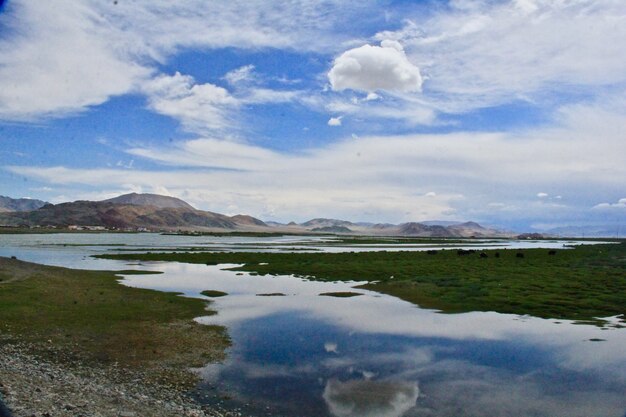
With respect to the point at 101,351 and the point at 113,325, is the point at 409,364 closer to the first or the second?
the point at 101,351

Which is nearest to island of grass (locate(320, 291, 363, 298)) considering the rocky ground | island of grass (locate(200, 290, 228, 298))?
island of grass (locate(200, 290, 228, 298))

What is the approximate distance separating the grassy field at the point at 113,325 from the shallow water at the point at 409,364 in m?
1.49

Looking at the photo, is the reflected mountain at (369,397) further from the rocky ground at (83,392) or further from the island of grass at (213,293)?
the island of grass at (213,293)

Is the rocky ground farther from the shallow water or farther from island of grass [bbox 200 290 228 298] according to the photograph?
island of grass [bbox 200 290 228 298]

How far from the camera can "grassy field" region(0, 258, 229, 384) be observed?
764 inches

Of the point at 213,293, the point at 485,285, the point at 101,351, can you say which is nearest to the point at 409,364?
the point at 101,351

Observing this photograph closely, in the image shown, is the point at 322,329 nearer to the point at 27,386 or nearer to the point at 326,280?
the point at 27,386

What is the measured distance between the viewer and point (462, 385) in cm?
1694

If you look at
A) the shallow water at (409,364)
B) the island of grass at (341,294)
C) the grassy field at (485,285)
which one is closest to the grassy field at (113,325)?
the shallow water at (409,364)

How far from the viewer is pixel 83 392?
14234mm

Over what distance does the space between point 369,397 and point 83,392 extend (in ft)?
29.0

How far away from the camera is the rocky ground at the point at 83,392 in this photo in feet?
41.6

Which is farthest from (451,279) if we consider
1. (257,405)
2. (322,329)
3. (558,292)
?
(257,405)

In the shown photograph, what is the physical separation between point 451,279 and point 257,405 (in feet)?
124
